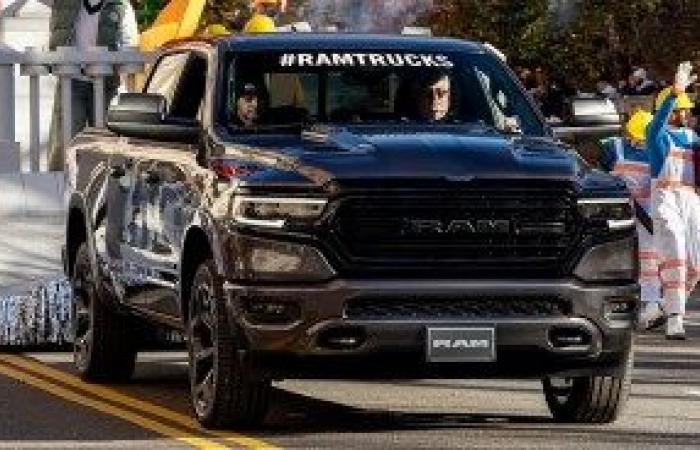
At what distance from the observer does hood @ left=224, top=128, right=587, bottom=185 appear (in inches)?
514

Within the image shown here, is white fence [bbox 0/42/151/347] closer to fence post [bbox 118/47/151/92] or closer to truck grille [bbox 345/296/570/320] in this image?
fence post [bbox 118/47/151/92]

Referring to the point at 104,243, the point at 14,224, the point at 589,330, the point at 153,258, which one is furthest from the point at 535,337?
the point at 14,224

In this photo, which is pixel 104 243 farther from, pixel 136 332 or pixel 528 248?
pixel 528 248

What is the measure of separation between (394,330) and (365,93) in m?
1.99

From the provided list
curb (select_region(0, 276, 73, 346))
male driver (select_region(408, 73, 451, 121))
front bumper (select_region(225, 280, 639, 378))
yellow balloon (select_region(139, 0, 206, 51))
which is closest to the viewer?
front bumper (select_region(225, 280, 639, 378))

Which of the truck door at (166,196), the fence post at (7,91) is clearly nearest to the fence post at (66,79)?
the fence post at (7,91)

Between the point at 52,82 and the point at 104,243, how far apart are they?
11223 millimetres

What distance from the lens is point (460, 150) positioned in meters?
13.3

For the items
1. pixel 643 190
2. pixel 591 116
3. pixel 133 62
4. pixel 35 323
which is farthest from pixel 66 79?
pixel 591 116

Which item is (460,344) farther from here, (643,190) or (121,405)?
(643,190)

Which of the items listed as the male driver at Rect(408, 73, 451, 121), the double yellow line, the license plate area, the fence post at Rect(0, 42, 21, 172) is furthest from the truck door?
the fence post at Rect(0, 42, 21, 172)

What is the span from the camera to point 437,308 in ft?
42.4

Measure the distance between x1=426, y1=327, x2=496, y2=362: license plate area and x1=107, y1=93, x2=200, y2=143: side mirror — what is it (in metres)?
1.86

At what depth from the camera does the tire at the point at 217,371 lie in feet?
43.1
